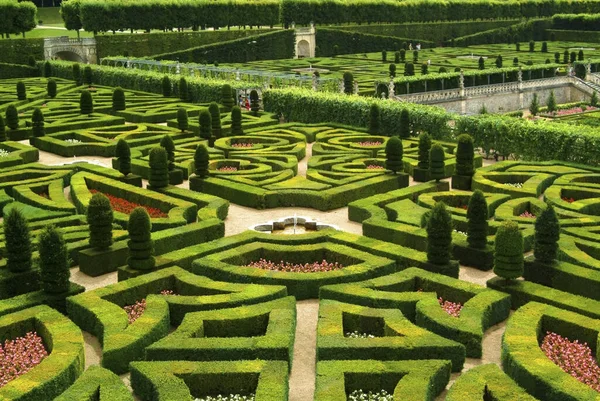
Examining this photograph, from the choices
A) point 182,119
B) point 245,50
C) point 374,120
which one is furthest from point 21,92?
point 245,50

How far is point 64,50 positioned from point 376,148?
4730cm

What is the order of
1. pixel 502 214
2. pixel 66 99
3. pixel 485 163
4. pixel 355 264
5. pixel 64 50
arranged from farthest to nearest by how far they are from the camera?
pixel 64 50 < pixel 66 99 < pixel 485 163 < pixel 502 214 < pixel 355 264

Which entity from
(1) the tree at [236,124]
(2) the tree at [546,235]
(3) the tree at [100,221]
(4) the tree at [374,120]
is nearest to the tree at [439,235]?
(2) the tree at [546,235]

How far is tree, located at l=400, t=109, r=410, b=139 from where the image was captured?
3356cm

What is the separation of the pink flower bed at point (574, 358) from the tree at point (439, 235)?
3.55 meters

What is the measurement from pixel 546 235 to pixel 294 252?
6.33 metres

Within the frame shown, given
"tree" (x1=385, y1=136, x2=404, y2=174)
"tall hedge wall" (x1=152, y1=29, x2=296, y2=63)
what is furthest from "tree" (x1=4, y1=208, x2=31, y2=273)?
"tall hedge wall" (x1=152, y1=29, x2=296, y2=63)

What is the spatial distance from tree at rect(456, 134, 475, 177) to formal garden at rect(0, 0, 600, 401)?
5 cm

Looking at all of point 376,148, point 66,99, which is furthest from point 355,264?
point 66,99

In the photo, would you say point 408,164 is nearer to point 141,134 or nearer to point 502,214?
point 502,214

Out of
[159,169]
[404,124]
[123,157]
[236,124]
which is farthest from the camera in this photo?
[236,124]

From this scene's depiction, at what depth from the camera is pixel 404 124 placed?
33781 millimetres

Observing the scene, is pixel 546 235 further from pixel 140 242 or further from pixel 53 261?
pixel 53 261

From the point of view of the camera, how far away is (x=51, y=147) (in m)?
34.7
